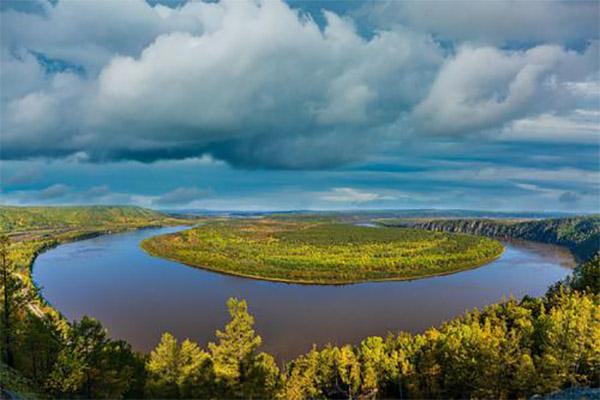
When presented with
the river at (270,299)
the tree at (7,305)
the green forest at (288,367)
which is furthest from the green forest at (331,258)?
the tree at (7,305)

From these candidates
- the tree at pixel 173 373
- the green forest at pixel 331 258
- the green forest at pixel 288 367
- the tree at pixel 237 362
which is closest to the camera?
the tree at pixel 237 362

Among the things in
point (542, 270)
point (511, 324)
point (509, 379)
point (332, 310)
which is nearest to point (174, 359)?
point (509, 379)

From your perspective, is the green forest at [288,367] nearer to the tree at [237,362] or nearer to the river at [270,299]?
the tree at [237,362]

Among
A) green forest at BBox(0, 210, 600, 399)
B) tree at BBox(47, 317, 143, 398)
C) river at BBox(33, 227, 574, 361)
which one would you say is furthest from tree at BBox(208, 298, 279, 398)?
river at BBox(33, 227, 574, 361)

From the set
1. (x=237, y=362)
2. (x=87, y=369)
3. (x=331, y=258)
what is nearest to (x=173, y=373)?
(x=237, y=362)

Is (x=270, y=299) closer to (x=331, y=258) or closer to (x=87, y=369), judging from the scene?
(x=331, y=258)

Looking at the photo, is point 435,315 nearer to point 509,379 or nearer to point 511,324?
point 511,324

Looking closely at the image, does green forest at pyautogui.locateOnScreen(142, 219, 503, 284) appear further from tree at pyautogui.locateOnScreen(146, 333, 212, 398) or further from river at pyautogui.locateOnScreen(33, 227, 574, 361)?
tree at pyautogui.locateOnScreen(146, 333, 212, 398)
